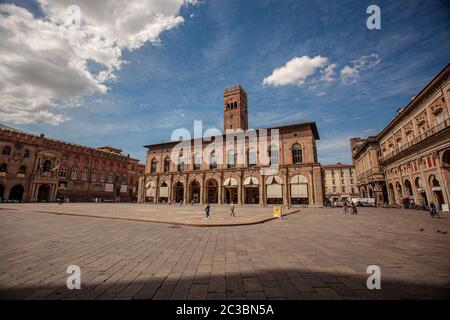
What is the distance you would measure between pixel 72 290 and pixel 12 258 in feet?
9.54

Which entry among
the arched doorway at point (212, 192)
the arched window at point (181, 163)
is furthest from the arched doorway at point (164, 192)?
the arched doorway at point (212, 192)

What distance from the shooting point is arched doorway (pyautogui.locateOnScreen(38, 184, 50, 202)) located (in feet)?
128

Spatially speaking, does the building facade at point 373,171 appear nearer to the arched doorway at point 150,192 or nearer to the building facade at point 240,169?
the building facade at point 240,169

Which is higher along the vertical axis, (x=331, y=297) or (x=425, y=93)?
(x=425, y=93)

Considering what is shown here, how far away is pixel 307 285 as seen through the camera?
3248 millimetres

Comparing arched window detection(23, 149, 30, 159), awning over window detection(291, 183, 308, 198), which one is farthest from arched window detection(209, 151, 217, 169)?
arched window detection(23, 149, 30, 159)

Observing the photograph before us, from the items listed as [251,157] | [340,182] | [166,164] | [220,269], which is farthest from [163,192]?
[340,182]

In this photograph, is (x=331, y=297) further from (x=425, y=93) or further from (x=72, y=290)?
(x=425, y=93)

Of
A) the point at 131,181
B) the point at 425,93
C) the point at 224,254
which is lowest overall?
Result: the point at 224,254

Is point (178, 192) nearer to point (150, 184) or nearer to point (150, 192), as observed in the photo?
point (150, 192)

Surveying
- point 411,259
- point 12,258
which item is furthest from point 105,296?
point 411,259

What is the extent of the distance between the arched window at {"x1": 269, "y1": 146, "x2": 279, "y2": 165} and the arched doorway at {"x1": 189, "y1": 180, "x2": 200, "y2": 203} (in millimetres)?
15822

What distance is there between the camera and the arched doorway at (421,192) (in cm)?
2469

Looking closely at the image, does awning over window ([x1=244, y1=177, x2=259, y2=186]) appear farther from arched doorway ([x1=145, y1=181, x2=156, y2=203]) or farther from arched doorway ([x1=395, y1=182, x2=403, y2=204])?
arched doorway ([x1=395, y1=182, x2=403, y2=204])
